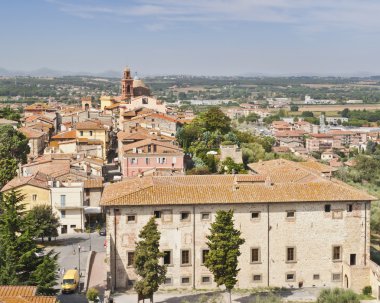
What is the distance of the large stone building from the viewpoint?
117ft

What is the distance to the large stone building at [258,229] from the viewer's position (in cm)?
3581

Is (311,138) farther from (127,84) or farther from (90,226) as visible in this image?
(90,226)

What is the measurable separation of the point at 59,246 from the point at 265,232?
17.5 meters

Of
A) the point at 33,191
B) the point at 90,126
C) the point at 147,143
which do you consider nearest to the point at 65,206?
the point at 33,191

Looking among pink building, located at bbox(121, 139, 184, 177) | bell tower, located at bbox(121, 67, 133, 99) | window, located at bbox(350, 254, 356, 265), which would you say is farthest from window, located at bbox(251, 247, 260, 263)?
bell tower, located at bbox(121, 67, 133, 99)

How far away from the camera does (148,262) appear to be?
32.0m

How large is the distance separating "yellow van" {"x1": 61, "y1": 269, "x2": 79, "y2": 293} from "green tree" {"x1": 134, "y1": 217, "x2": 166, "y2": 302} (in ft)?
16.5

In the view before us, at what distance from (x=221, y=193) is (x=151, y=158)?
2443 cm

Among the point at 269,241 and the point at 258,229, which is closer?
the point at 258,229

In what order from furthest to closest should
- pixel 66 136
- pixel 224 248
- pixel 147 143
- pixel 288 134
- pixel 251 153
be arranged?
pixel 288 134 → pixel 66 136 → pixel 251 153 → pixel 147 143 → pixel 224 248

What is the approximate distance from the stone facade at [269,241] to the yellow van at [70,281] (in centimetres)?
229

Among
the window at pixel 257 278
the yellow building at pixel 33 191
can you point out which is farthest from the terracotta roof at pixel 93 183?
the window at pixel 257 278

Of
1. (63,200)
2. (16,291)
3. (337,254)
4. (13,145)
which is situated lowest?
(337,254)

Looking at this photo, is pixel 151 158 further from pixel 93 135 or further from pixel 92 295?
pixel 92 295
